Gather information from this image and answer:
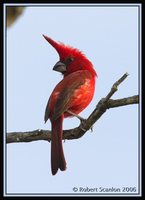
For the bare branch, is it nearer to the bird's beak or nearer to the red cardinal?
the red cardinal

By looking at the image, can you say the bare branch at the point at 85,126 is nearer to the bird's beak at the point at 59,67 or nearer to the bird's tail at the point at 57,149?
the bird's tail at the point at 57,149

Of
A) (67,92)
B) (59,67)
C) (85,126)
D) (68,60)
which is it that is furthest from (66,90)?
(68,60)

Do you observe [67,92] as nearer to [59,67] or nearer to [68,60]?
[59,67]

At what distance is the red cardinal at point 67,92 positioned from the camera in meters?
3.24

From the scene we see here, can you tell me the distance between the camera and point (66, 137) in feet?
11.1

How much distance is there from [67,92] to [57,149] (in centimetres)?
61

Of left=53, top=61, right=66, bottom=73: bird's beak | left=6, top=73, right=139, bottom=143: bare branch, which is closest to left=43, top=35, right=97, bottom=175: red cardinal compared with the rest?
left=53, top=61, right=66, bottom=73: bird's beak

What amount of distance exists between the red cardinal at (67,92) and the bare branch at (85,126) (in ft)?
0.38

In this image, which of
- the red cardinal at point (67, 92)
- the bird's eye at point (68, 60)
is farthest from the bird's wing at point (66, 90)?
the bird's eye at point (68, 60)

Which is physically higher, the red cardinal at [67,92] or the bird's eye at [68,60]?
the bird's eye at [68,60]

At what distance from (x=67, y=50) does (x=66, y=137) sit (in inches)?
52.5

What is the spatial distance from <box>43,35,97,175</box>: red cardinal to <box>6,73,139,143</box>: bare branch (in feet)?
0.38

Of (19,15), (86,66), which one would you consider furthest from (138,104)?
(19,15)

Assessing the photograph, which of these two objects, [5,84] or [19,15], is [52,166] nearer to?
[5,84]
